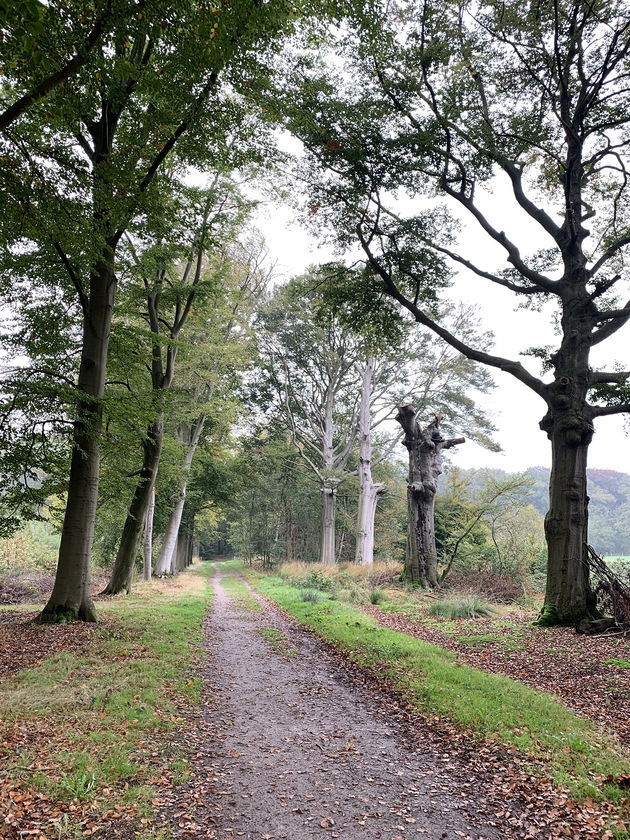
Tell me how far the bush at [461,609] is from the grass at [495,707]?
2787mm

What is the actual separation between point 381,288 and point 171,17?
7.60 metres

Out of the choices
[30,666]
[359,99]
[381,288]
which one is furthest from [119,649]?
[359,99]

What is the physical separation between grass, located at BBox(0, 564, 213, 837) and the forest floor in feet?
0.07

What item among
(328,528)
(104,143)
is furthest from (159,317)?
(328,528)

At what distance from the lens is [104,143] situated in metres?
9.15

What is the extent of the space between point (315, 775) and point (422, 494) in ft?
42.5

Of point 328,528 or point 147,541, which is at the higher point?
point 328,528

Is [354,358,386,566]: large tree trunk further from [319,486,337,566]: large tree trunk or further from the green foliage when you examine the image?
the green foliage

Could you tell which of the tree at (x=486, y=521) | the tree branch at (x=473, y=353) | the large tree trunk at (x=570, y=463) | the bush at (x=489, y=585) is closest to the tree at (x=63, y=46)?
the tree branch at (x=473, y=353)

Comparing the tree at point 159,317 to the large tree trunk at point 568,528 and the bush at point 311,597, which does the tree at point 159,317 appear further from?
the large tree trunk at point 568,528

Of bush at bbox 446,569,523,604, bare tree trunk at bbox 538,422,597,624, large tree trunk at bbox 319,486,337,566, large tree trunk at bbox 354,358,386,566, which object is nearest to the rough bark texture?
bare tree trunk at bbox 538,422,597,624

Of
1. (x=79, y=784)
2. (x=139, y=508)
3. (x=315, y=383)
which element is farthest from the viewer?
(x=315, y=383)

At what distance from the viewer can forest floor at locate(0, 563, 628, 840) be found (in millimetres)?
3234

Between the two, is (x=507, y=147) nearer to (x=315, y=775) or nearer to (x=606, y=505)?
(x=315, y=775)
